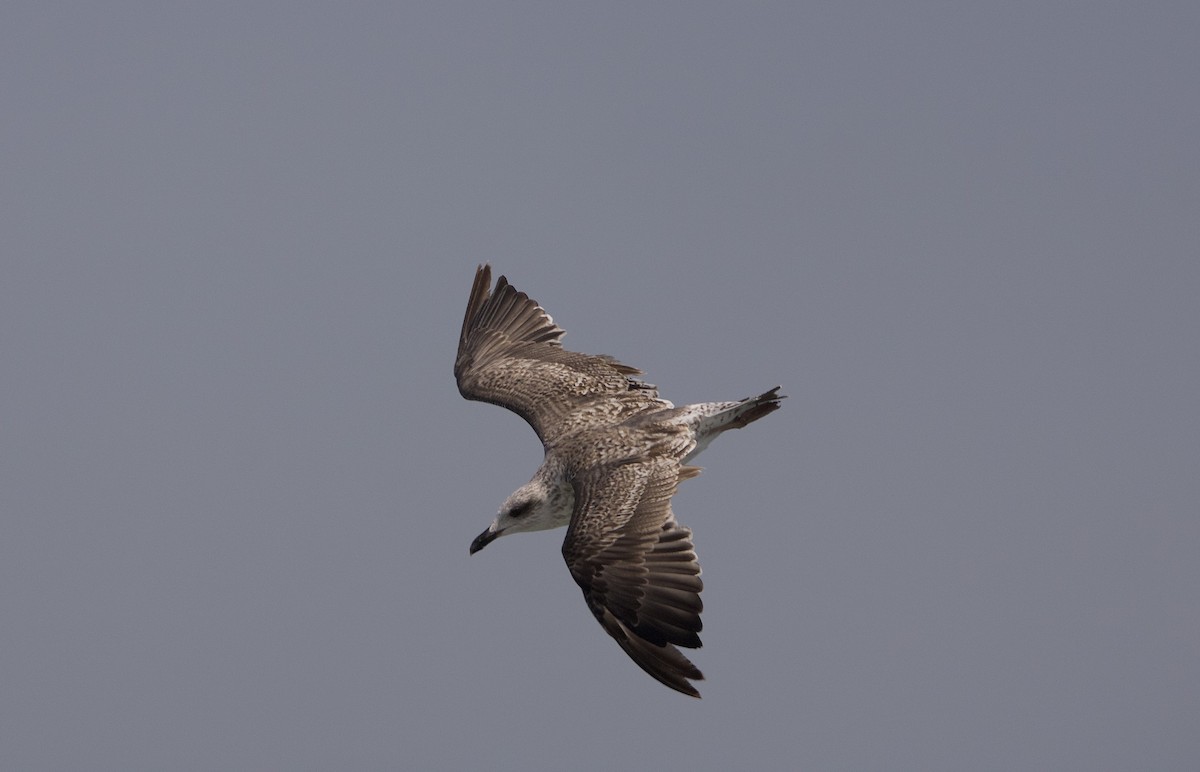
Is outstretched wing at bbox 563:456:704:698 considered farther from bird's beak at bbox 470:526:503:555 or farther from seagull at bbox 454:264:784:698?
bird's beak at bbox 470:526:503:555

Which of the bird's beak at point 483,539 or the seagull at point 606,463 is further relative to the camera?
the bird's beak at point 483,539

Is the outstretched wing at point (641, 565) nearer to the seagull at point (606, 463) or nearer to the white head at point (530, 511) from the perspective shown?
the seagull at point (606, 463)

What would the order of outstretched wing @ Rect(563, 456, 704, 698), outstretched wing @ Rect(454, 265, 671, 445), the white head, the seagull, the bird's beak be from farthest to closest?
outstretched wing @ Rect(454, 265, 671, 445) → the bird's beak → the white head → the seagull → outstretched wing @ Rect(563, 456, 704, 698)

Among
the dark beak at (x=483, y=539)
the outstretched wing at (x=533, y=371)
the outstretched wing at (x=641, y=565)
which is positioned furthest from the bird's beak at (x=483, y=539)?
the outstretched wing at (x=641, y=565)

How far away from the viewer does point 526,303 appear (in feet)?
72.9

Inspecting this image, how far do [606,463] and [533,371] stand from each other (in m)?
3.57

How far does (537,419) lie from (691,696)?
5942 millimetres

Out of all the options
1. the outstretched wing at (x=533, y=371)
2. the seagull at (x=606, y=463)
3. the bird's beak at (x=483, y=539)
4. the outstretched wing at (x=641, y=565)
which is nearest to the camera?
the outstretched wing at (x=641, y=565)

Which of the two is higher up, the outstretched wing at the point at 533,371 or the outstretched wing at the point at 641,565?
the outstretched wing at the point at 533,371

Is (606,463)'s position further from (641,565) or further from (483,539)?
(641,565)

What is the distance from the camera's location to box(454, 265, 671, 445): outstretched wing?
19422mm

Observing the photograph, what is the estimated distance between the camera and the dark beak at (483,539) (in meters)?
18.3

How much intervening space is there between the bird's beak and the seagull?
0.7 inches

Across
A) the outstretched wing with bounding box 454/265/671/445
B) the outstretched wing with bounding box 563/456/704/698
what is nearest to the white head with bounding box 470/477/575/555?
the outstretched wing with bounding box 563/456/704/698
